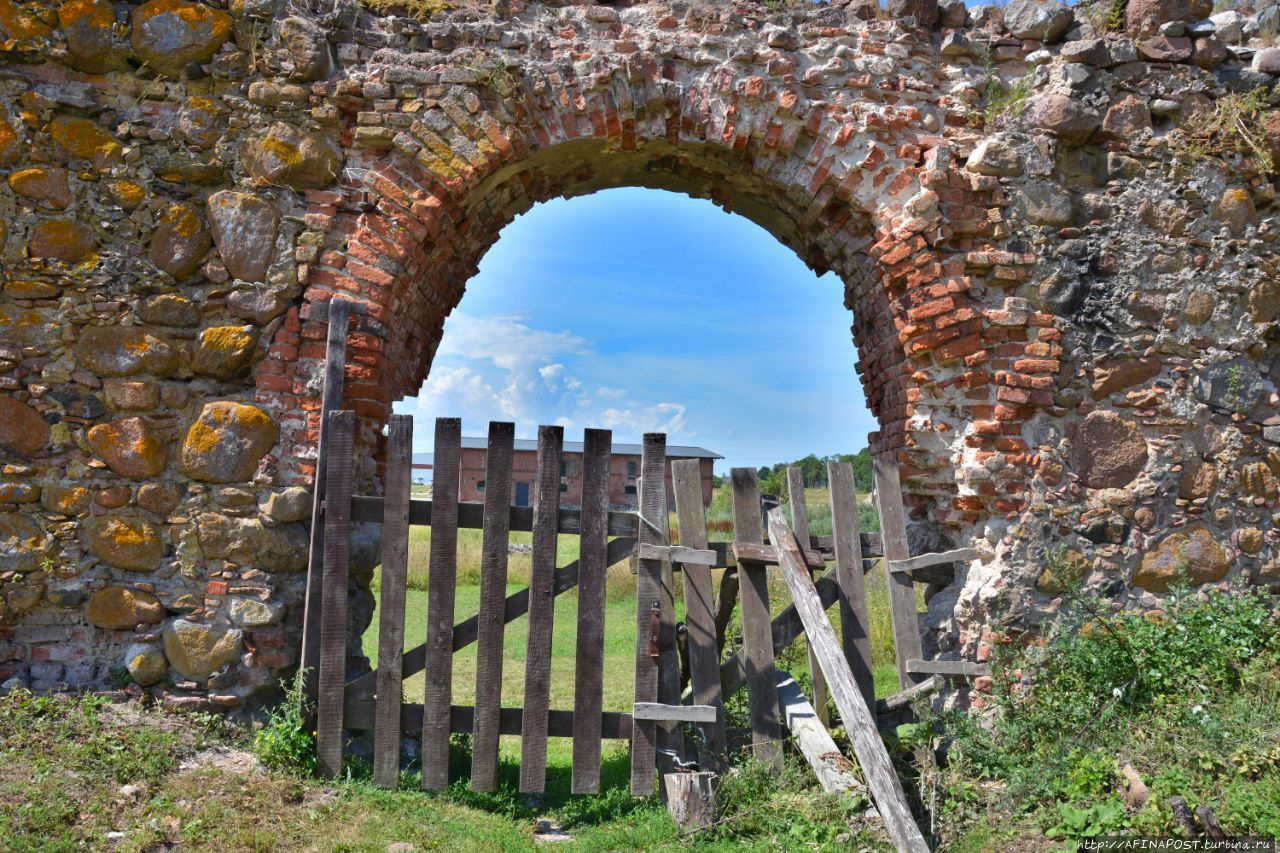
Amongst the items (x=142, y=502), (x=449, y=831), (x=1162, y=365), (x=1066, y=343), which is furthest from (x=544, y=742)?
(x=1162, y=365)

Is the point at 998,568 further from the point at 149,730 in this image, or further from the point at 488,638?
the point at 149,730

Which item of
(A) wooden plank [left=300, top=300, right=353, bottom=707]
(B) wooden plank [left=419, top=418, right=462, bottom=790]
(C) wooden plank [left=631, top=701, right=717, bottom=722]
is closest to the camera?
(C) wooden plank [left=631, top=701, right=717, bottom=722]

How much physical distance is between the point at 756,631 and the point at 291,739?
94.3 inches

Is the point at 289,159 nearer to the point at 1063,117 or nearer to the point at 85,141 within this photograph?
the point at 85,141

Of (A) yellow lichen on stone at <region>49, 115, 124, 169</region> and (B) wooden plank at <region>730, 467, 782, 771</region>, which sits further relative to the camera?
(A) yellow lichen on stone at <region>49, 115, 124, 169</region>

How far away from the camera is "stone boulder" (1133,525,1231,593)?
479 cm

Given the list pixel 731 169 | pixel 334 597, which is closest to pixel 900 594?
pixel 731 169

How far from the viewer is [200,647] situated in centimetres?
434

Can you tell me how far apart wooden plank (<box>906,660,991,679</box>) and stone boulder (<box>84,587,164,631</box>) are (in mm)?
4108

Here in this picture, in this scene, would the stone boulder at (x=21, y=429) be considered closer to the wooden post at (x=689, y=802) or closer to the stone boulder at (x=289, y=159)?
the stone boulder at (x=289, y=159)

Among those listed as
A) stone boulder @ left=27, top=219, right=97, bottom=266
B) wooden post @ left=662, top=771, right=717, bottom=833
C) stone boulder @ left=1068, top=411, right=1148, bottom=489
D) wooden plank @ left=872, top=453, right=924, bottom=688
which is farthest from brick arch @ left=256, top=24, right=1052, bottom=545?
wooden post @ left=662, top=771, right=717, bottom=833

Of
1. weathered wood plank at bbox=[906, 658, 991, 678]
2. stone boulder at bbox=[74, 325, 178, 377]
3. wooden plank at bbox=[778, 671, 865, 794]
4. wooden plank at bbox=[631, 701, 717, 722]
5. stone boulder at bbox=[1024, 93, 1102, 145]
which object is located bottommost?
wooden plank at bbox=[778, 671, 865, 794]

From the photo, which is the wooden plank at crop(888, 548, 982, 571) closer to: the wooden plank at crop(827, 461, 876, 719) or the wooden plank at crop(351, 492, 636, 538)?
the wooden plank at crop(827, 461, 876, 719)

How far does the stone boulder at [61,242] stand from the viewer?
4473mm
